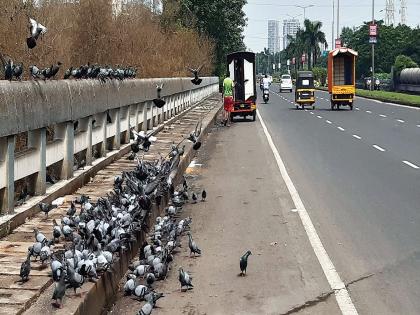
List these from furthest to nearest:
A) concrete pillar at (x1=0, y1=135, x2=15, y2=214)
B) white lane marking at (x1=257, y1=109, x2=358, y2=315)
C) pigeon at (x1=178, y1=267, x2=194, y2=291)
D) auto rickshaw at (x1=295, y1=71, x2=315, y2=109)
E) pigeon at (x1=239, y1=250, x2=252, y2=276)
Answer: auto rickshaw at (x1=295, y1=71, x2=315, y2=109) < concrete pillar at (x1=0, y1=135, x2=15, y2=214) < pigeon at (x1=239, y1=250, x2=252, y2=276) < pigeon at (x1=178, y1=267, x2=194, y2=291) < white lane marking at (x1=257, y1=109, x2=358, y2=315)

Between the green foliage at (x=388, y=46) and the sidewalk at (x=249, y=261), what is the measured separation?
107581mm

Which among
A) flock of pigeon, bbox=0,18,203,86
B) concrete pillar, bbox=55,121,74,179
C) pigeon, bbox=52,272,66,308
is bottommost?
pigeon, bbox=52,272,66,308

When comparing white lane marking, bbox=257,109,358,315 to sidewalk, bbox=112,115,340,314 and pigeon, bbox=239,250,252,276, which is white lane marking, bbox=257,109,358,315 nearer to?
sidewalk, bbox=112,115,340,314

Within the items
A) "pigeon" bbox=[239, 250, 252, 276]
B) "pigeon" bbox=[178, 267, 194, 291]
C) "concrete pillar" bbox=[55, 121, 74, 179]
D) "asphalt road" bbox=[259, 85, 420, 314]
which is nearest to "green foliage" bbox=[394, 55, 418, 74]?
"asphalt road" bbox=[259, 85, 420, 314]

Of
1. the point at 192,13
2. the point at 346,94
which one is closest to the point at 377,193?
the point at 346,94

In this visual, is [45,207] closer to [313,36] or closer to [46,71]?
[46,71]

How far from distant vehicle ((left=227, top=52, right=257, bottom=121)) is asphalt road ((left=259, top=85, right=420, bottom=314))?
24.6 feet

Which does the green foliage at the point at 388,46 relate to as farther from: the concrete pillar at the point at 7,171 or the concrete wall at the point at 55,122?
the concrete pillar at the point at 7,171

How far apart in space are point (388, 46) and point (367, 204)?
119m

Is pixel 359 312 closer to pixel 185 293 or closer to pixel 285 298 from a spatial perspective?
pixel 285 298

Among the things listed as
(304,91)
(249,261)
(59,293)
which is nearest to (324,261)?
(249,261)

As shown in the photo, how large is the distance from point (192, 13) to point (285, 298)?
6556 cm

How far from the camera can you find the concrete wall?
27.7 feet

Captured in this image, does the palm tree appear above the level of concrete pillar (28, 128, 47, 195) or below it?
above
